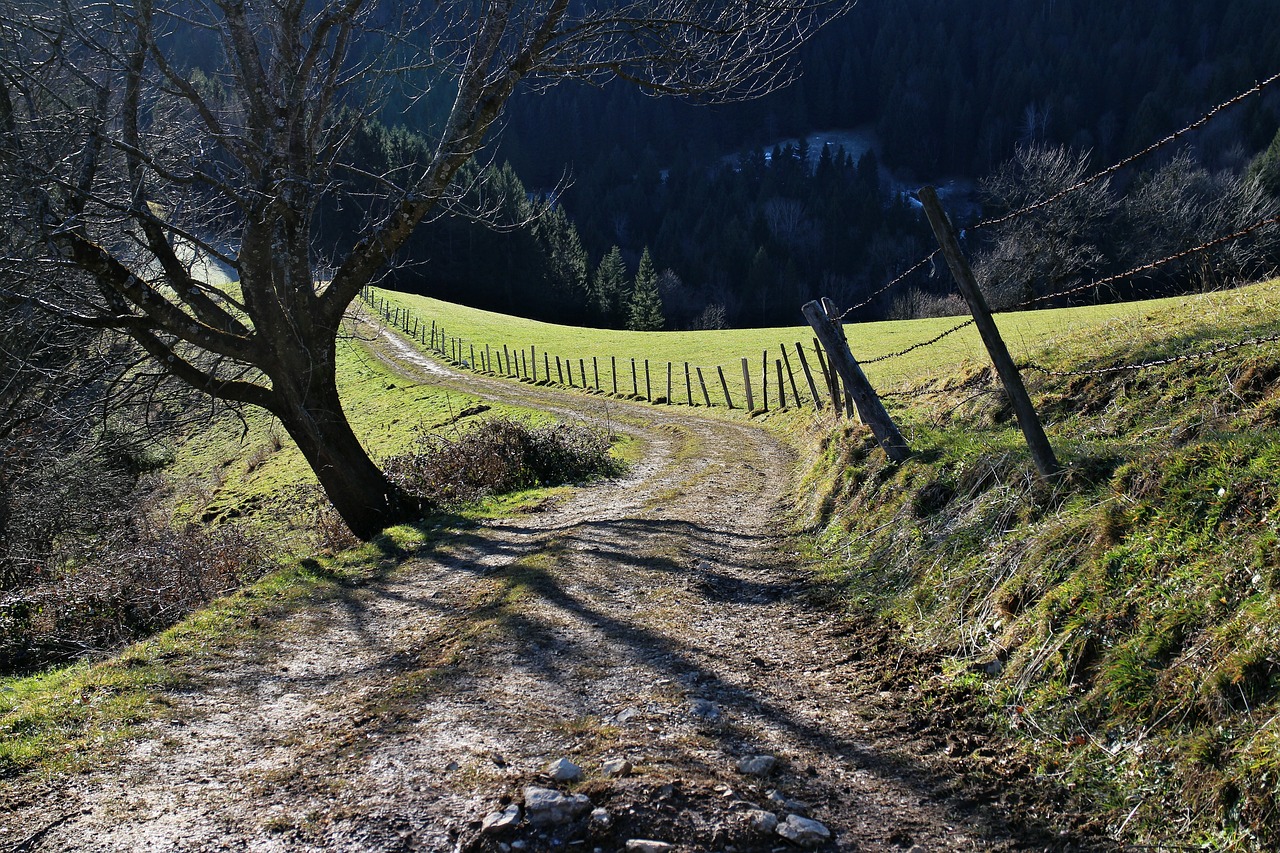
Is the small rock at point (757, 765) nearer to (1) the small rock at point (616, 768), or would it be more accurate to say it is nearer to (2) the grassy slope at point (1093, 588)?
(1) the small rock at point (616, 768)

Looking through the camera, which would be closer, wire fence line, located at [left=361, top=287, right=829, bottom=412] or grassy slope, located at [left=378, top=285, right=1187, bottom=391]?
wire fence line, located at [left=361, top=287, right=829, bottom=412]

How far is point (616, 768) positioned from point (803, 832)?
86 centimetres

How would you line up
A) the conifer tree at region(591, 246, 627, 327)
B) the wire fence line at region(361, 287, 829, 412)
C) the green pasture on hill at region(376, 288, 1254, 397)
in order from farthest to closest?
the conifer tree at region(591, 246, 627, 327), the green pasture on hill at region(376, 288, 1254, 397), the wire fence line at region(361, 287, 829, 412)

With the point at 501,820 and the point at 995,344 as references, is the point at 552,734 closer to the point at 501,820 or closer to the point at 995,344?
the point at 501,820

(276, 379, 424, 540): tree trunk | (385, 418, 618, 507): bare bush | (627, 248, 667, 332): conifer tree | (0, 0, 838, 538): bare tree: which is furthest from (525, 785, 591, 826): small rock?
(627, 248, 667, 332): conifer tree

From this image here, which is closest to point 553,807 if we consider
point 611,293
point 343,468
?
point 343,468

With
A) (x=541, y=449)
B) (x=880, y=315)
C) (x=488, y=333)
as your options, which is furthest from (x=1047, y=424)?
(x=880, y=315)

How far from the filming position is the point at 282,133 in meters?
9.31

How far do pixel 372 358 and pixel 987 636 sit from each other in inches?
1632

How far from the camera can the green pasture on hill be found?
80.9ft

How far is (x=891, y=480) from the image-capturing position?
23.9ft

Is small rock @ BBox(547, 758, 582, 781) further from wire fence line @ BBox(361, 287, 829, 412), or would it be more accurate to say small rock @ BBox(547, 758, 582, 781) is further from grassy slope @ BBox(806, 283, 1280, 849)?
wire fence line @ BBox(361, 287, 829, 412)

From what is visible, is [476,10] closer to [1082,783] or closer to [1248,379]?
[1248,379]

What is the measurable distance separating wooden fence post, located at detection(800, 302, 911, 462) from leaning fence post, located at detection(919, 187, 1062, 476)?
2.23m
